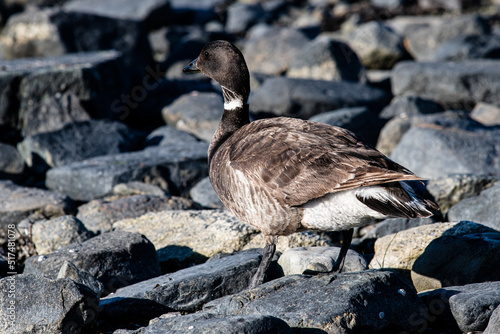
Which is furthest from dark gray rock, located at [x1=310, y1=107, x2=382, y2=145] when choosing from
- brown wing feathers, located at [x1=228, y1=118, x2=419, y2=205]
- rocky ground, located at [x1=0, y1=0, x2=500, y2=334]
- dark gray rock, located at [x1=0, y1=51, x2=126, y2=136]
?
brown wing feathers, located at [x1=228, y1=118, x2=419, y2=205]

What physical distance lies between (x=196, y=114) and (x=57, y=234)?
513 cm

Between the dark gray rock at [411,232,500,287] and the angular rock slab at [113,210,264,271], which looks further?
the angular rock slab at [113,210,264,271]

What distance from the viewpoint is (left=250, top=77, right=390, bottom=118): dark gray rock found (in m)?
11.7

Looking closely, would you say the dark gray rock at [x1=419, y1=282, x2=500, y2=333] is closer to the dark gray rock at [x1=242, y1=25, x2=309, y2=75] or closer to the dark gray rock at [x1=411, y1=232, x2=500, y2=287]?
the dark gray rock at [x1=411, y1=232, x2=500, y2=287]

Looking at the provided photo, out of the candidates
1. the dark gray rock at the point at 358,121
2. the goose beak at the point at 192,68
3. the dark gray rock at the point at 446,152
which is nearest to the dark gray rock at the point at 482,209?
the dark gray rock at the point at 446,152

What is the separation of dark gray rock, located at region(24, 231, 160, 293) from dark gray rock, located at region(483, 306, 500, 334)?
3189mm

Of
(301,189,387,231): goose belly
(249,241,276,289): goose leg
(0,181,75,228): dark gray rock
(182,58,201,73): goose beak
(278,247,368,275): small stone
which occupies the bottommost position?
(0,181,75,228): dark gray rock

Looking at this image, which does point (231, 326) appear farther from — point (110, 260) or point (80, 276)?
point (110, 260)

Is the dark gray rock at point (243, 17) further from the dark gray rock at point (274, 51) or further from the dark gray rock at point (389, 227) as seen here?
the dark gray rock at point (389, 227)

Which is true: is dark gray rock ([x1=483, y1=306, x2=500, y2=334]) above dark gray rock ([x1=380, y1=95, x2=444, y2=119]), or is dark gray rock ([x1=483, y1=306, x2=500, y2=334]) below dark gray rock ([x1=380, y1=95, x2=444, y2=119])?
above

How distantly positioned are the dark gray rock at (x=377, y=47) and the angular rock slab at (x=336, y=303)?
38.9 feet

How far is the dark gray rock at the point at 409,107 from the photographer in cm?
1182

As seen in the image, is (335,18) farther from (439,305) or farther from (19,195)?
(439,305)

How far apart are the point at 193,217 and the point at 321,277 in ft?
7.79
